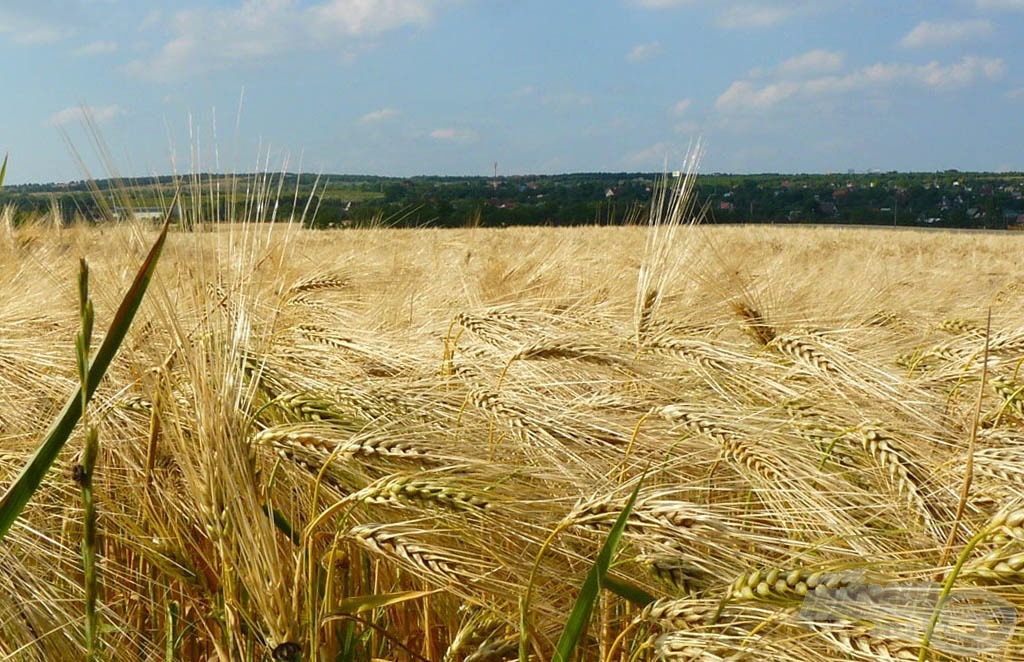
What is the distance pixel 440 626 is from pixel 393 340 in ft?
2.72

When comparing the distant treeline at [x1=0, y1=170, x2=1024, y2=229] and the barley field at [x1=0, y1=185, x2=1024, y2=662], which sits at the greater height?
the distant treeline at [x1=0, y1=170, x2=1024, y2=229]

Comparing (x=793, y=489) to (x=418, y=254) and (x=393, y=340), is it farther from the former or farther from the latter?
(x=418, y=254)

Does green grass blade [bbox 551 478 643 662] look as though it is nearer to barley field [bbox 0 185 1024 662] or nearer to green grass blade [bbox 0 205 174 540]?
barley field [bbox 0 185 1024 662]

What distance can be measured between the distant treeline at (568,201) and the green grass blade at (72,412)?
1.72 ft

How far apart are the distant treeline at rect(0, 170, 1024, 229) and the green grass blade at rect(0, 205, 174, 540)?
20.7 inches

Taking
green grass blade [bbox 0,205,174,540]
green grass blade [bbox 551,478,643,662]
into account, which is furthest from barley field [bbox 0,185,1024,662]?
green grass blade [bbox 0,205,174,540]

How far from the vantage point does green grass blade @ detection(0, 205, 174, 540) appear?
722 mm

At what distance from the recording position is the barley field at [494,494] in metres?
0.86

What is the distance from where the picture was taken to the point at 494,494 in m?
0.98

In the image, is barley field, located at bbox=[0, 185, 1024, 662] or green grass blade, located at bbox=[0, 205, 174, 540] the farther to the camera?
barley field, located at bbox=[0, 185, 1024, 662]

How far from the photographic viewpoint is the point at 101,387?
4.84 ft

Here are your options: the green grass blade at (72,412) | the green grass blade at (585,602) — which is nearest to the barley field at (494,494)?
the green grass blade at (585,602)

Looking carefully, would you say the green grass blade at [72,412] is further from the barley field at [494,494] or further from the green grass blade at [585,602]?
the green grass blade at [585,602]

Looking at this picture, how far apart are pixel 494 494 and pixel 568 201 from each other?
20253mm
